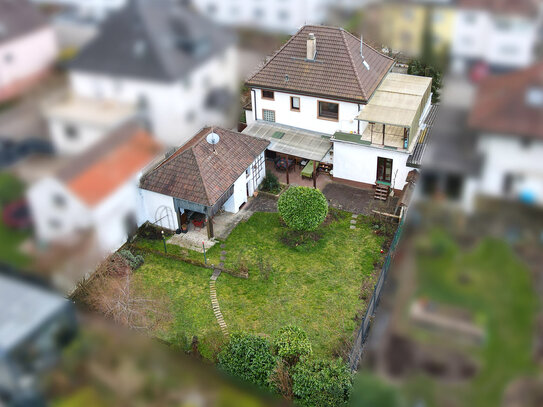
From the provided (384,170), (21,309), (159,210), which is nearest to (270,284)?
(159,210)

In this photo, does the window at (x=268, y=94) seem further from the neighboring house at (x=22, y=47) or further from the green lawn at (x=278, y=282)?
the neighboring house at (x=22, y=47)

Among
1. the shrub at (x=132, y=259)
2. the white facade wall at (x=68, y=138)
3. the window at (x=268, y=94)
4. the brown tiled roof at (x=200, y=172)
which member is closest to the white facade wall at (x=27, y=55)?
the white facade wall at (x=68, y=138)

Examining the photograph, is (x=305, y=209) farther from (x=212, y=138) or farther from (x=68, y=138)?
(x=68, y=138)

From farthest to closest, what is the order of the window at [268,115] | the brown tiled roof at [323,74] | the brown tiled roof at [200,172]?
1. the window at [268,115]
2. the brown tiled roof at [323,74]
3. the brown tiled roof at [200,172]

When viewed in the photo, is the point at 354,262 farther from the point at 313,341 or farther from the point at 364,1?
the point at 364,1

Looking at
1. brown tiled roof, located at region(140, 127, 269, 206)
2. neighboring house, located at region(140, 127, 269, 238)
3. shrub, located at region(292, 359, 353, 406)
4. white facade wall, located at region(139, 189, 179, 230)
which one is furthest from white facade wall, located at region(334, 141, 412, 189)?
shrub, located at region(292, 359, 353, 406)
